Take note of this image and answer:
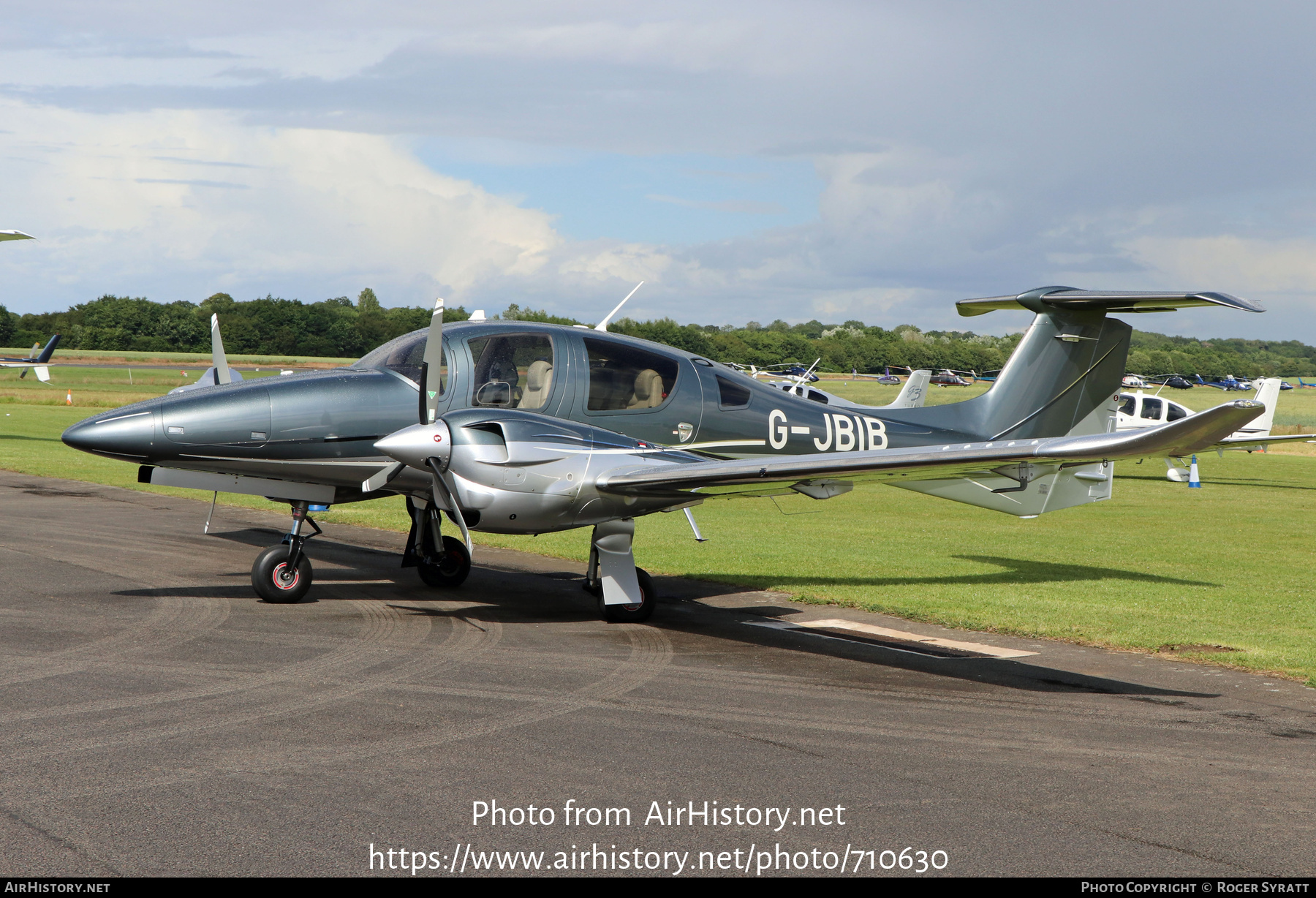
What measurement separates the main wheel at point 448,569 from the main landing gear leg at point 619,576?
2.68 m

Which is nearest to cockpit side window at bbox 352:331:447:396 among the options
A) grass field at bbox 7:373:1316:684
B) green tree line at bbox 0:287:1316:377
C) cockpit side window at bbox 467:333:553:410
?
cockpit side window at bbox 467:333:553:410

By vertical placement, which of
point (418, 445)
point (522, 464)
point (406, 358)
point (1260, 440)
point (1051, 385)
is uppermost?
point (1051, 385)

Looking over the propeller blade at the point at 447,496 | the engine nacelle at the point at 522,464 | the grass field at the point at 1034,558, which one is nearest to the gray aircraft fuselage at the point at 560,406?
the engine nacelle at the point at 522,464

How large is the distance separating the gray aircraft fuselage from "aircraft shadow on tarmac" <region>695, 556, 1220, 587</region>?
1.84 m

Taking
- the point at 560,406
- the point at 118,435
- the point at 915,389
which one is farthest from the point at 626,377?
the point at 915,389

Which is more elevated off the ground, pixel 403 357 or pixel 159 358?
pixel 159 358

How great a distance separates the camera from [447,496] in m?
9.70

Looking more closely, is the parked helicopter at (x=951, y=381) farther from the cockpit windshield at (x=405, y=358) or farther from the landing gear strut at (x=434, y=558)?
the cockpit windshield at (x=405, y=358)

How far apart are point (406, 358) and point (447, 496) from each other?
214 cm

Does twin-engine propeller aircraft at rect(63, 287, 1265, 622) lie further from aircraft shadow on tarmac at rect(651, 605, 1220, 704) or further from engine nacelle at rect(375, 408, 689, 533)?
aircraft shadow on tarmac at rect(651, 605, 1220, 704)

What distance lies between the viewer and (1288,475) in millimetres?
32781

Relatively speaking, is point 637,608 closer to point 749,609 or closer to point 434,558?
point 749,609
